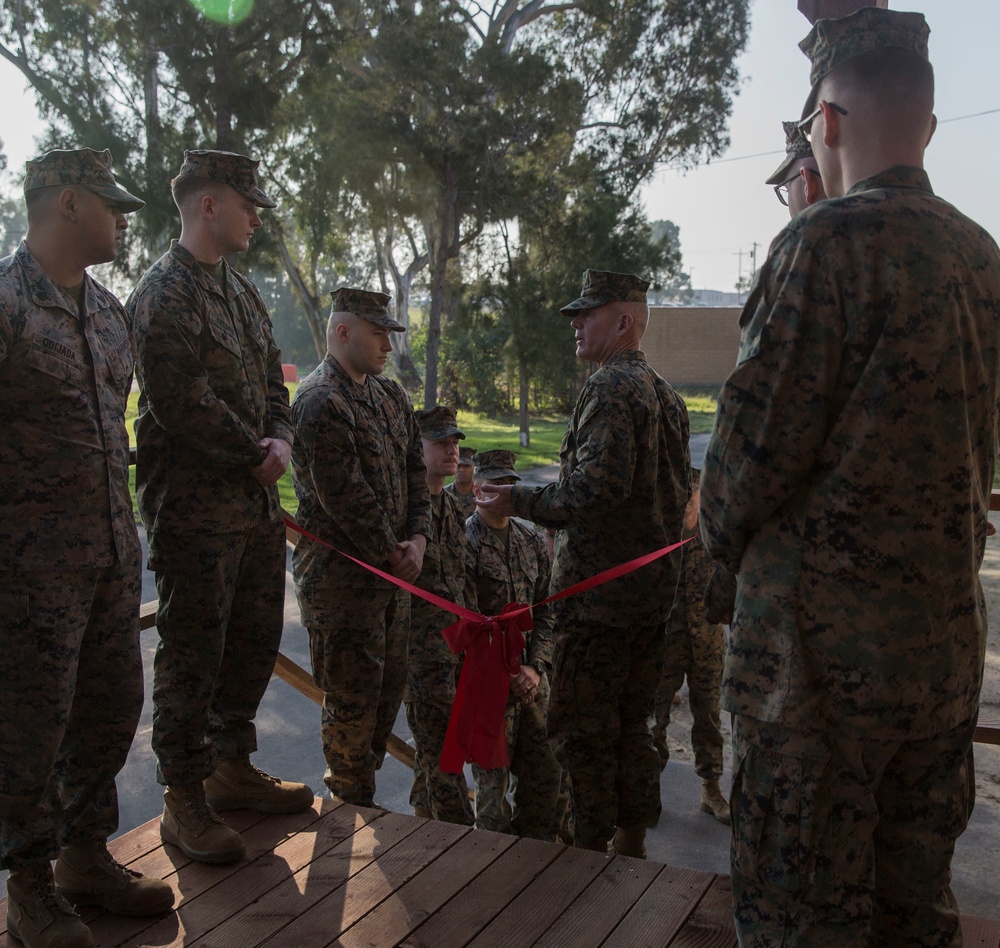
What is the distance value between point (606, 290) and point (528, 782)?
2212mm

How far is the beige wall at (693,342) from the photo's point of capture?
125 ft

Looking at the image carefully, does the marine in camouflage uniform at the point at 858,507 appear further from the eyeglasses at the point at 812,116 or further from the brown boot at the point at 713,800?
the brown boot at the point at 713,800

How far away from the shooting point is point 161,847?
311 centimetres

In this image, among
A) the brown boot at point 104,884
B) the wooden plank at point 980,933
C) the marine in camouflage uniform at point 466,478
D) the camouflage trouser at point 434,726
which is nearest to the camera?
the wooden plank at point 980,933

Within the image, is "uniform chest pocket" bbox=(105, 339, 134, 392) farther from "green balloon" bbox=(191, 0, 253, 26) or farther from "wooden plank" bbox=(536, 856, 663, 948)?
"green balloon" bbox=(191, 0, 253, 26)

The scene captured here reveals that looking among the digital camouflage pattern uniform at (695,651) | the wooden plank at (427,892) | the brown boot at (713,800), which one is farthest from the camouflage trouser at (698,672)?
the wooden plank at (427,892)

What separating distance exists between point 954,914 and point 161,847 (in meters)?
2.34

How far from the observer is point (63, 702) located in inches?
101

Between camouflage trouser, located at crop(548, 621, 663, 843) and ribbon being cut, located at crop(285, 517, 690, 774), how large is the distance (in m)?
0.20

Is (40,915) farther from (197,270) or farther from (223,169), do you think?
(223,169)

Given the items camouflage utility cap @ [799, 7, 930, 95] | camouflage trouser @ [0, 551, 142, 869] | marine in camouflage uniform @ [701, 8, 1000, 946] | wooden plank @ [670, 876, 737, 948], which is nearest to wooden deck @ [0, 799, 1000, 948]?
wooden plank @ [670, 876, 737, 948]

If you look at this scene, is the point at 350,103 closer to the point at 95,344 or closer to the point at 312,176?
the point at 312,176

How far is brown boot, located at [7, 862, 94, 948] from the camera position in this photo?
2475mm

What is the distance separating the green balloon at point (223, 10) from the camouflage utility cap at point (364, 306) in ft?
38.9
